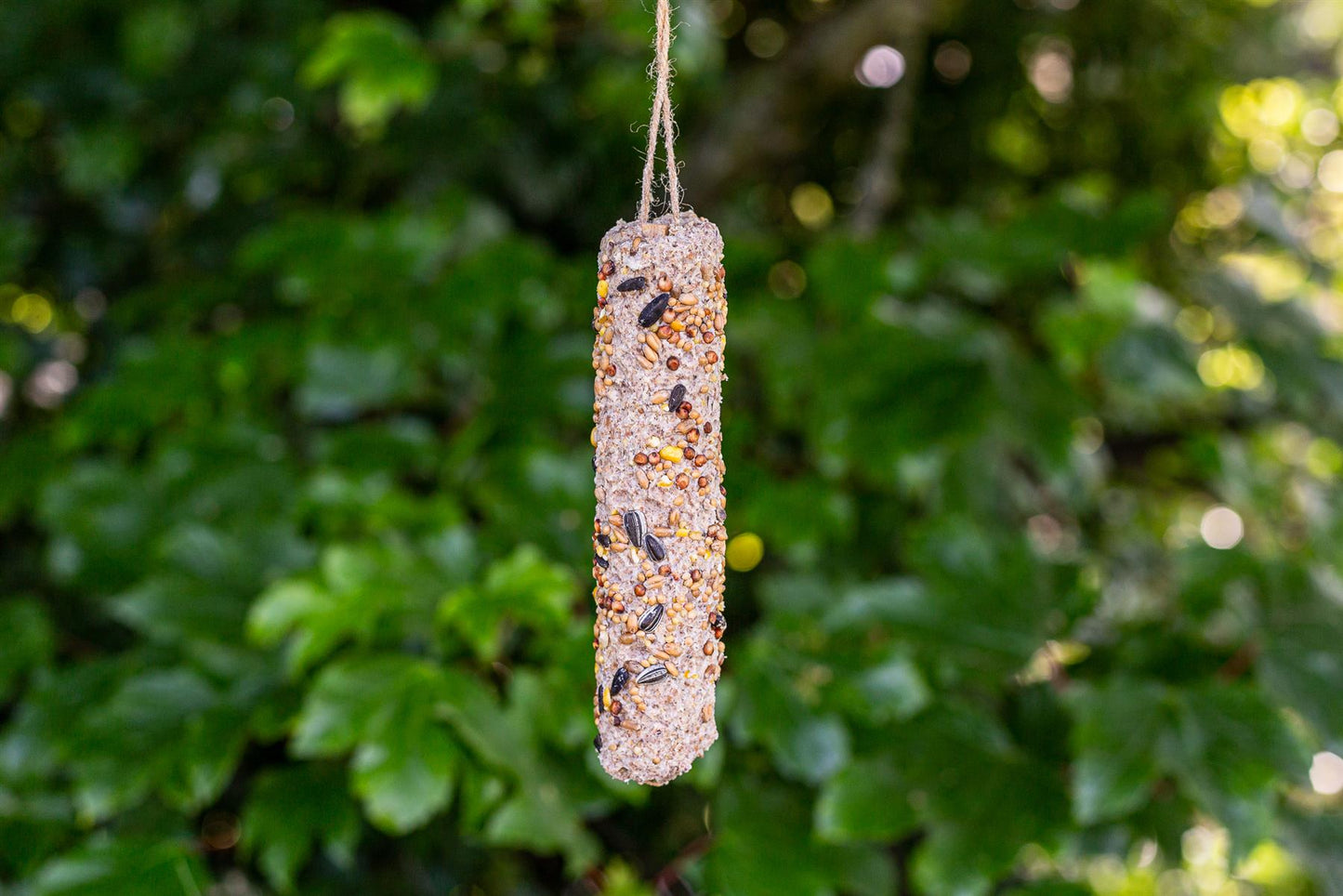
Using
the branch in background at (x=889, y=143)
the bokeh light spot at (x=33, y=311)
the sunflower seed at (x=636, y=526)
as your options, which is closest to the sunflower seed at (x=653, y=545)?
the sunflower seed at (x=636, y=526)

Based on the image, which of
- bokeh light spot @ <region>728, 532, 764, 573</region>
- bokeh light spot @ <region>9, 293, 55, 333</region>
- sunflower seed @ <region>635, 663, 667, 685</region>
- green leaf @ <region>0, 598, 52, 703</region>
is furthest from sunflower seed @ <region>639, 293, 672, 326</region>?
bokeh light spot @ <region>9, 293, 55, 333</region>

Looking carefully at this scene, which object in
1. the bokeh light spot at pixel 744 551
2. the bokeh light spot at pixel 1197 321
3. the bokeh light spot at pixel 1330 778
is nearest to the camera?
the bokeh light spot at pixel 744 551

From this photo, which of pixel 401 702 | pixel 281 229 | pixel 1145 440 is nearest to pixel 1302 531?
pixel 1145 440

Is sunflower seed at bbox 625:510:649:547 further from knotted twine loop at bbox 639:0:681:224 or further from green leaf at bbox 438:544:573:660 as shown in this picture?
green leaf at bbox 438:544:573:660

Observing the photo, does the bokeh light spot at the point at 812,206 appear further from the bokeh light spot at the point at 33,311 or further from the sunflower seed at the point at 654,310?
the sunflower seed at the point at 654,310

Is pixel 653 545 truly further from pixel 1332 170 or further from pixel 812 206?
pixel 1332 170

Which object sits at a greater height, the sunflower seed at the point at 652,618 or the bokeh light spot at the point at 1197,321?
the sunflower seed at the point at 652,618
